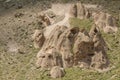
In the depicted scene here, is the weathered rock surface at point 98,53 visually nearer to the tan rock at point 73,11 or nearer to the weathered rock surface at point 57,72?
the weathered rock surface at point 57,72

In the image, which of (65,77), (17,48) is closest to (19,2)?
(17,48)

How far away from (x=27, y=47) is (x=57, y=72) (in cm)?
582

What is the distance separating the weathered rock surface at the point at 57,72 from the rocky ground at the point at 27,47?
1.01 feet

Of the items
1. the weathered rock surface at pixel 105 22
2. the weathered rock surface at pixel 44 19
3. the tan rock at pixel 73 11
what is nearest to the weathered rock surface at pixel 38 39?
the weathered rock surface at pixel 44 19

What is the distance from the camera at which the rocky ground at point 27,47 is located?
30281 mm

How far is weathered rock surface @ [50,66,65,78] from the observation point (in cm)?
2997

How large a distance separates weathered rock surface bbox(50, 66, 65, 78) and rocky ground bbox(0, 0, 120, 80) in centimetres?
31

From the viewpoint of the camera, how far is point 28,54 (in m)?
33.9

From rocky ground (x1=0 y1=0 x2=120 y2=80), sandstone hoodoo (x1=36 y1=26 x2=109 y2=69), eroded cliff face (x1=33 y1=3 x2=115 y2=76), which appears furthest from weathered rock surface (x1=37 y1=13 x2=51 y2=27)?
sandstone hoodoo (x1=36 y1=26 x2=109 y2=69)

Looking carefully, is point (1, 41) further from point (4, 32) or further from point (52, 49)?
point (52, 49)

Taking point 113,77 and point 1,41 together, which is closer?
point 113,77

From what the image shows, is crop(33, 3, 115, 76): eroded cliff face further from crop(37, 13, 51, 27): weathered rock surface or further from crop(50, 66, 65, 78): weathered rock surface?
crop(37, 13, 51, 27): weathered rock surface

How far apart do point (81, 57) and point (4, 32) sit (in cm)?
898

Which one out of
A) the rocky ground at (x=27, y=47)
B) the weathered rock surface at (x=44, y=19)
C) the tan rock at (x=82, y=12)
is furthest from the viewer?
the weathered rock surface at (x=44, y=19)
